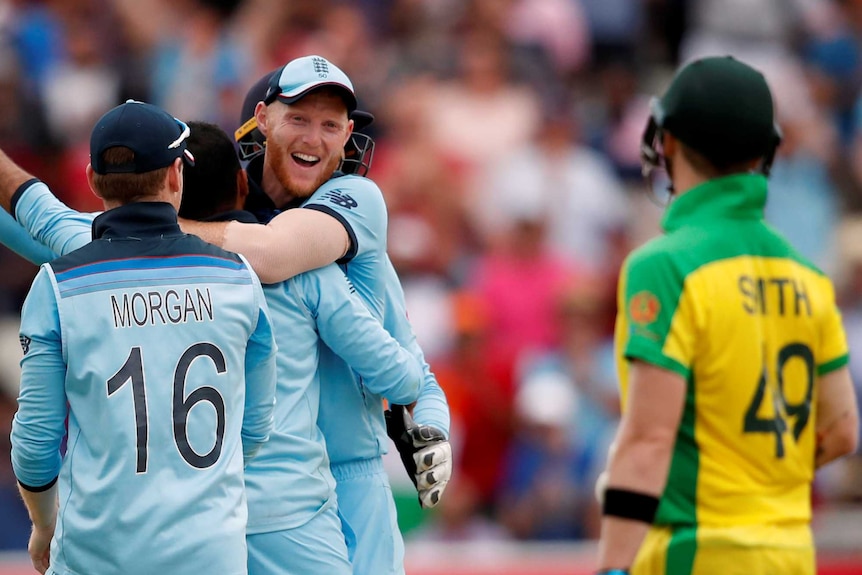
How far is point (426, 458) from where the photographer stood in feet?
14.1

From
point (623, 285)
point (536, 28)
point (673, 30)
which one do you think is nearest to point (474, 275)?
point (536, 28)

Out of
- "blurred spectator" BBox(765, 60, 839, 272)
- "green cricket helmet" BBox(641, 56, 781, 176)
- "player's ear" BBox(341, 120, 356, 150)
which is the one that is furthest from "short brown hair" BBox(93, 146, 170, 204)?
"blurred spectator" BBox(765, 60, 839, 272)

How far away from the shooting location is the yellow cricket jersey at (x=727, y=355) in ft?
11.1

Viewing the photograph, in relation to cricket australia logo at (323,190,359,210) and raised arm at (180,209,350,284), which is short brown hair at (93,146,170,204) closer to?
raised arm at (180,209,350,284)

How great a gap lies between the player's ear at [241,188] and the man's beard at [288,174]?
0.34 ft

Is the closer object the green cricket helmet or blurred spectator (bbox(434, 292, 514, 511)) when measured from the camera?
the green cricket helmet

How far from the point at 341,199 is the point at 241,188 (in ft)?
1.07

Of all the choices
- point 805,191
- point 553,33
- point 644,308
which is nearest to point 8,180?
point 644,308

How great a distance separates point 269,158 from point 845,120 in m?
8.62

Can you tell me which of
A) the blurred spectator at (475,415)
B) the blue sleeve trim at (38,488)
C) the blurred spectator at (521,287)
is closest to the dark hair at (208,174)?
the blue sleeve trim at (38,488)

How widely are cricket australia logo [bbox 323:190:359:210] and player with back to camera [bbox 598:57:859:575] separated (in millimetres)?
1084

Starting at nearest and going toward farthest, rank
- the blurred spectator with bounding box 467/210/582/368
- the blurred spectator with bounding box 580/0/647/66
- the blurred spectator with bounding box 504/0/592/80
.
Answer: the blurred spectator with bounding box 467/210/582/368
the blurred spectator with bounding box 504/0/592/80
the blurred spectator with bounding box 580/0/647/66

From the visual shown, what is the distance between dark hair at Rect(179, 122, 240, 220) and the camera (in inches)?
161

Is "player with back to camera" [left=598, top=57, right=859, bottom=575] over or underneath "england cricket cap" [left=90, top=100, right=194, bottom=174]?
underneath
